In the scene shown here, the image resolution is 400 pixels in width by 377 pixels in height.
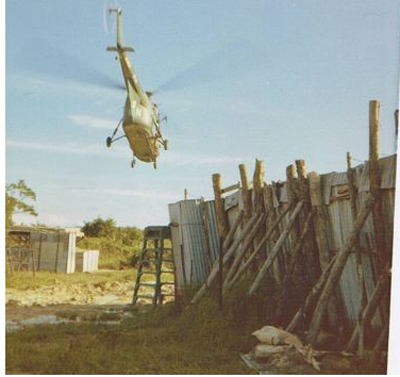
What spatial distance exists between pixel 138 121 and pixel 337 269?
270 inches

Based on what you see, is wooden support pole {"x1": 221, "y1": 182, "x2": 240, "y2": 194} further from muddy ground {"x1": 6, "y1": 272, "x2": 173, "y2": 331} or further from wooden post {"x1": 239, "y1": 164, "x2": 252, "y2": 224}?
muddy ground {"x1": 6, "y1": 272, "x2": 173, "y2": 331}

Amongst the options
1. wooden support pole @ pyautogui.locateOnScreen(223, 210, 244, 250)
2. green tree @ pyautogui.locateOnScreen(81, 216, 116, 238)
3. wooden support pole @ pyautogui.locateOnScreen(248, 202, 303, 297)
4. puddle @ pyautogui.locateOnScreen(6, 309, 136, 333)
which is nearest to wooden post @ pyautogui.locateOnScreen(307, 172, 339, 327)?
wooden support pole @ pyautogui.locateOnScreen(248, 202, 303, 297)

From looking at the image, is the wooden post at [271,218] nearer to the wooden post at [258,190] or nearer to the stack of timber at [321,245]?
the stack of timber at [321,245]

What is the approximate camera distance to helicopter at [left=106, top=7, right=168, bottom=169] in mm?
10938

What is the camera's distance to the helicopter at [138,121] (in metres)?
10.9

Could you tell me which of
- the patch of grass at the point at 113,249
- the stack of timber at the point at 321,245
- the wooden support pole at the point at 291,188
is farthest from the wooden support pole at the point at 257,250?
the patch of grass at the point at 113,249

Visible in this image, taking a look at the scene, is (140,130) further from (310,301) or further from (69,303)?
(310,301)

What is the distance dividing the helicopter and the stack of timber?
3.22 m

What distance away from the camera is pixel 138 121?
38.7 ft

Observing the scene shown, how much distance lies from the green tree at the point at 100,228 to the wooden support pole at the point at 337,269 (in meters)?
25.9

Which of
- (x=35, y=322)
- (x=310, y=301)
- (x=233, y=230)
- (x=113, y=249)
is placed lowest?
(x=35, y=322)

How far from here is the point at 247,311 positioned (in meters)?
7.36

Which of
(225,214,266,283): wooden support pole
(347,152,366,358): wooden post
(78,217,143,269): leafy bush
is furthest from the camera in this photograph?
(78,217,143,269): leafy bush

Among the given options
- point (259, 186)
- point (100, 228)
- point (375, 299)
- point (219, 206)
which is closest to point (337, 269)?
point (375, 299)
